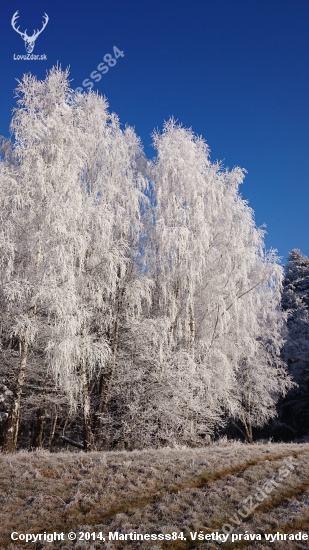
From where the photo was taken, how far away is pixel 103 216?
13.9 meters

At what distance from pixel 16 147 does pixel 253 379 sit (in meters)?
17.2

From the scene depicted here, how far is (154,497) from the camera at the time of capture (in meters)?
7.52

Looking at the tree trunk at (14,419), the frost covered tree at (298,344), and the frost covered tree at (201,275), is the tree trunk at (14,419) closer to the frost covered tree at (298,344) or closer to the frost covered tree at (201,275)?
the frost covered tree at (201,275)

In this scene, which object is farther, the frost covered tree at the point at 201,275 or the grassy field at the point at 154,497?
the frost covered tree at the point at 201,275

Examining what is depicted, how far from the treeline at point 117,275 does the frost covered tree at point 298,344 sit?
8.69 metres

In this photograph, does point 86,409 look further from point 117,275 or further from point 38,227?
point 38,227

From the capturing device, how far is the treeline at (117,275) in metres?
12.0

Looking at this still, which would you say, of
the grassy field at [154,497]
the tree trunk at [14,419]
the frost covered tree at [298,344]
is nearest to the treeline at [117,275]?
the tree trunk at [14,419]

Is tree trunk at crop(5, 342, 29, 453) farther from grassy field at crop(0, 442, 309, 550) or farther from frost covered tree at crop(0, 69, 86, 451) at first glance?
grassy field at crop(0, 442, 309, 550)

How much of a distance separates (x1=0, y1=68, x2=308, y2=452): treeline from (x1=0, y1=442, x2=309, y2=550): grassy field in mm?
3332

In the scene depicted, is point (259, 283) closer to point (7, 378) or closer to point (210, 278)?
point (210, 278)

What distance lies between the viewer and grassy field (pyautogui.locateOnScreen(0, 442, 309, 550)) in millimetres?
6324

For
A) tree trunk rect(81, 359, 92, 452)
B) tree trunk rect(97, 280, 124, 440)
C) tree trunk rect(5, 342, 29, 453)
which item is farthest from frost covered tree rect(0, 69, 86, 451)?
tree trunk rect(97, 280, 124, 440)

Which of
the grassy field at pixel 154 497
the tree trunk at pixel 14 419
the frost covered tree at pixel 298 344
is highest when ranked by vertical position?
the frost covered tree at pixel 298 344
